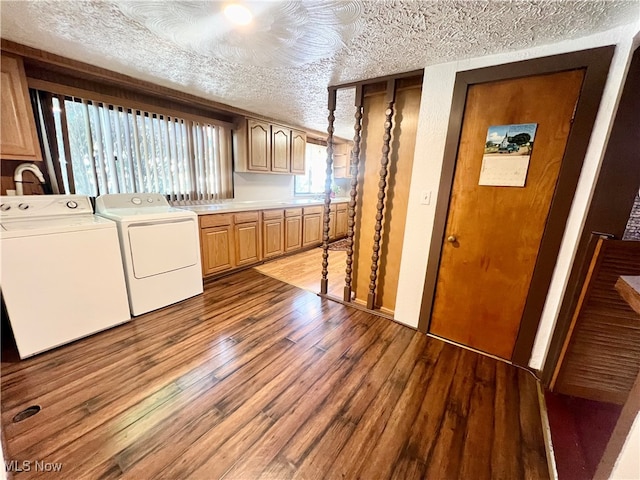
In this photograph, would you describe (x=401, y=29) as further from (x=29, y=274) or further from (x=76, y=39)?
(x=29, y=274)

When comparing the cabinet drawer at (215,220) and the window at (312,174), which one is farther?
the window at (312,174)

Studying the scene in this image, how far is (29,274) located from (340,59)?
262 cm

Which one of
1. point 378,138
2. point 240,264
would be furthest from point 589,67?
point 240,264

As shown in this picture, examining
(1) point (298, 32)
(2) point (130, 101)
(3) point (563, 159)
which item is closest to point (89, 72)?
(2) point (130, 101)

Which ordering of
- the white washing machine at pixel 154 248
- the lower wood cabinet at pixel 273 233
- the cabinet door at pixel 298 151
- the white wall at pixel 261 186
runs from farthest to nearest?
the cabinet door at pixel 298 151, the white wall at pixel 261 186, the lower wood cabinet at pixel 273 233, the white washing machine at pixel 154 248

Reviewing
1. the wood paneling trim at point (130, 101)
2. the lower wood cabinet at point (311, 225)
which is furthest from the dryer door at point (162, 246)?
the lower wood cabinet at point (311, 225)

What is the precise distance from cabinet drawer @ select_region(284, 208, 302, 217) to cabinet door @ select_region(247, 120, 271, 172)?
2.29ft

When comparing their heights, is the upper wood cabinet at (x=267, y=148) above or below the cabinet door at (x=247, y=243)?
above

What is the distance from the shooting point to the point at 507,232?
5.85ft

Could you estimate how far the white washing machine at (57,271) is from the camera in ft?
5.56

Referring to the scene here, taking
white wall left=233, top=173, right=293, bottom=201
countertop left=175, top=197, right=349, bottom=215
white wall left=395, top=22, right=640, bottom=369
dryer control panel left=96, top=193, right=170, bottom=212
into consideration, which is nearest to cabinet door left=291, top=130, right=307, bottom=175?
white wall left=233, top=173, right=293, bottom=201

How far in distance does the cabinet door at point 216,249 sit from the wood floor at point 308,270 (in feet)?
1.75

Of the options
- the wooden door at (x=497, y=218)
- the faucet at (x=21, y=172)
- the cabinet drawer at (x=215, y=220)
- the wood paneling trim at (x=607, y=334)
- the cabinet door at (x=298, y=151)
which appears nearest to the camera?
the wood paneling trim at (x=607, y=334)

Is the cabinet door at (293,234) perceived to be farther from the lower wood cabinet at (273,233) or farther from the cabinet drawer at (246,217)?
the cabinet drawer at (246,217)
